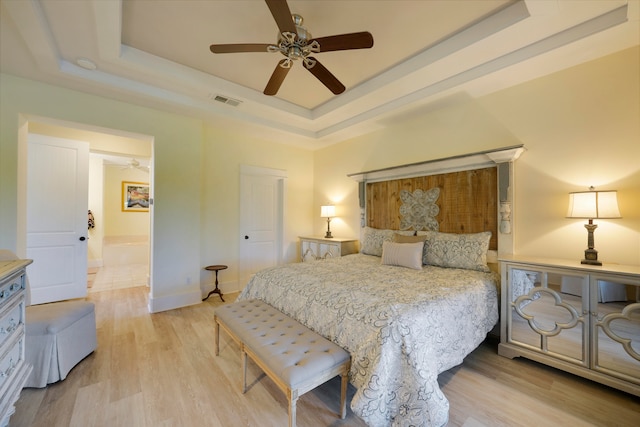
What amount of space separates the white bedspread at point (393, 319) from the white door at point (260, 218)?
6.29 feet

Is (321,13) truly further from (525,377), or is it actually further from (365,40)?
(525,377)

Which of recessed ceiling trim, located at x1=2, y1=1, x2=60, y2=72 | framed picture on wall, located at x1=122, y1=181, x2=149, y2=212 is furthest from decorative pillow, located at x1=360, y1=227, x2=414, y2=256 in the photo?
framed picture on wall, located at x1=122, y1=181, x2=149, y2=212

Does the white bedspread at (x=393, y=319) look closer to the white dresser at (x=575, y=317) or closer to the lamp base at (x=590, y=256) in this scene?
the white dresser at (x=575, y=317)

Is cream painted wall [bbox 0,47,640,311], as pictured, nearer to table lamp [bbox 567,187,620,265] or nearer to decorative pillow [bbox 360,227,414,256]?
table lamp [bbox 567,187,620,265]

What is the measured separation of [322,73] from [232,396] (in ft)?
8.91

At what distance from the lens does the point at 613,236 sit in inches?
88.9

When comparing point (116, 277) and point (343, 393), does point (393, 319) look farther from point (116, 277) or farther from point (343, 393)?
point (116, 277)

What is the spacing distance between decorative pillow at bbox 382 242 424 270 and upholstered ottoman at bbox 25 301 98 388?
120 inches

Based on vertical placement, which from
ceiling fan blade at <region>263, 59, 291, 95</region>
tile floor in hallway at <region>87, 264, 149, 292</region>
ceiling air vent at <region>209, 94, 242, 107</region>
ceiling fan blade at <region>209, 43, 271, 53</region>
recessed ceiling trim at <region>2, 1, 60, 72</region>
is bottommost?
tile floor in hallway at <region>87, 264, 149, 292</region>

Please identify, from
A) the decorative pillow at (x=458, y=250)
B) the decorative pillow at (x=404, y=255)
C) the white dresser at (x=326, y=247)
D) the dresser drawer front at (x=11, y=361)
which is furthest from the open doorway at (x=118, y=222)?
the decorative pillow at (x=458, y=250)

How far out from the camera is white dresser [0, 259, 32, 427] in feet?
4.18

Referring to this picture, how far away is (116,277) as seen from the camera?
5293mm

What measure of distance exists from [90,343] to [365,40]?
350cm

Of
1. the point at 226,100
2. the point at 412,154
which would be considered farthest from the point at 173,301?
the point at 412,154
